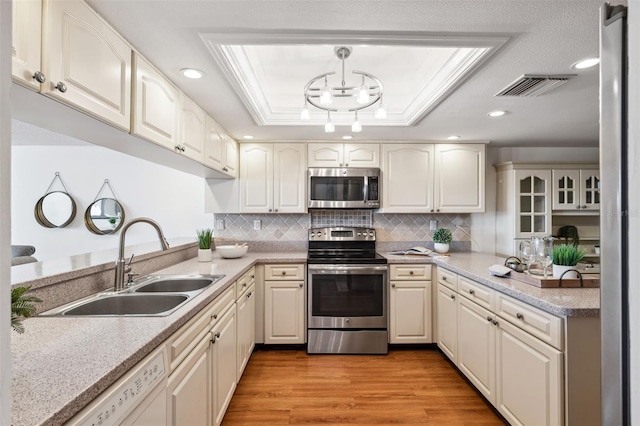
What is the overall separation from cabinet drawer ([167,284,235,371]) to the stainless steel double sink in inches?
3.9

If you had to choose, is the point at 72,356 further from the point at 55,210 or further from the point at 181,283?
the point at 55,210

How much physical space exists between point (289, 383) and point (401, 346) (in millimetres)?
1217

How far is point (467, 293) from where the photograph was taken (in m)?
2.30

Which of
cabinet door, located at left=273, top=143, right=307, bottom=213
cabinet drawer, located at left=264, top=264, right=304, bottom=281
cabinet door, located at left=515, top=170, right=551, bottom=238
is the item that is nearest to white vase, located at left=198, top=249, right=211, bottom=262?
cabinet drawer, located at left=264, top=264, right=304, bottom=281

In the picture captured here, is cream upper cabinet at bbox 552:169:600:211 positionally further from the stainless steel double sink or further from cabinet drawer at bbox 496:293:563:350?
the stainless steel double sink

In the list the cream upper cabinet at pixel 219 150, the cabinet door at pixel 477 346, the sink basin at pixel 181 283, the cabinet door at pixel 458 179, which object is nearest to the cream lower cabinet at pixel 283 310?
the sink basin at pixel 181 283

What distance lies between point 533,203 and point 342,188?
7.26ft

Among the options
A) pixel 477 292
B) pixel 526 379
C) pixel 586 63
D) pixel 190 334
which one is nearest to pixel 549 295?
pixel 526 379

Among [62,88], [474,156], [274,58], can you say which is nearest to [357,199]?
[474,156]

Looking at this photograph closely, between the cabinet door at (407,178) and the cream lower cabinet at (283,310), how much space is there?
1315mm

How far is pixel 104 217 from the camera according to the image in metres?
4.10

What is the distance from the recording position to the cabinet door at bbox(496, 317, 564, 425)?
1.44m

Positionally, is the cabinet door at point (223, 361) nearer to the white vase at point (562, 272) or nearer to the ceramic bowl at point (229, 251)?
the ceramic bowl at point (229, 251)

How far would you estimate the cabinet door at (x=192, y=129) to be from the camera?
78.7 inches
